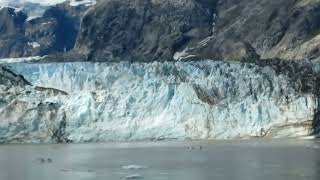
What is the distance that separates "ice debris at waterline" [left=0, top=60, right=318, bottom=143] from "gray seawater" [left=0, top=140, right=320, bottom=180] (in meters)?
1.38

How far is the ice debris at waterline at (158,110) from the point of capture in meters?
72.0

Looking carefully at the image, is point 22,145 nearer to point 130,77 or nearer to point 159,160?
point 130,77

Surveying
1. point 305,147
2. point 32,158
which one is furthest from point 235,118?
point 32,158

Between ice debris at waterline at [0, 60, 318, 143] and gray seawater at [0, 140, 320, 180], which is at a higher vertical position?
ice debris at waterline at [0, 60, 318, 143]

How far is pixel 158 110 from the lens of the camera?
7369 centimetres

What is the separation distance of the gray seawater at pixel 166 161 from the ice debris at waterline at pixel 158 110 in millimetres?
1381

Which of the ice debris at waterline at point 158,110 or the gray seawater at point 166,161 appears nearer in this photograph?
the gray seawater at point 166,161

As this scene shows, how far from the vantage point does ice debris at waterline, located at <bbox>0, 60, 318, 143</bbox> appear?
72.0 metres

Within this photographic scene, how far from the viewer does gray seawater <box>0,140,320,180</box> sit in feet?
131

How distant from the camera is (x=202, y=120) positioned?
7319cm

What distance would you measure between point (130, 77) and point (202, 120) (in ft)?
30.3

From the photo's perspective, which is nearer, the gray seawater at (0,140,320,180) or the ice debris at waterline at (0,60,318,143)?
the gray seawater at (0,140,320,180)

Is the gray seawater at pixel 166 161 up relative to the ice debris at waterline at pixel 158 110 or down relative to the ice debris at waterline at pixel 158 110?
down

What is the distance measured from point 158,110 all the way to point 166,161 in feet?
75.0
